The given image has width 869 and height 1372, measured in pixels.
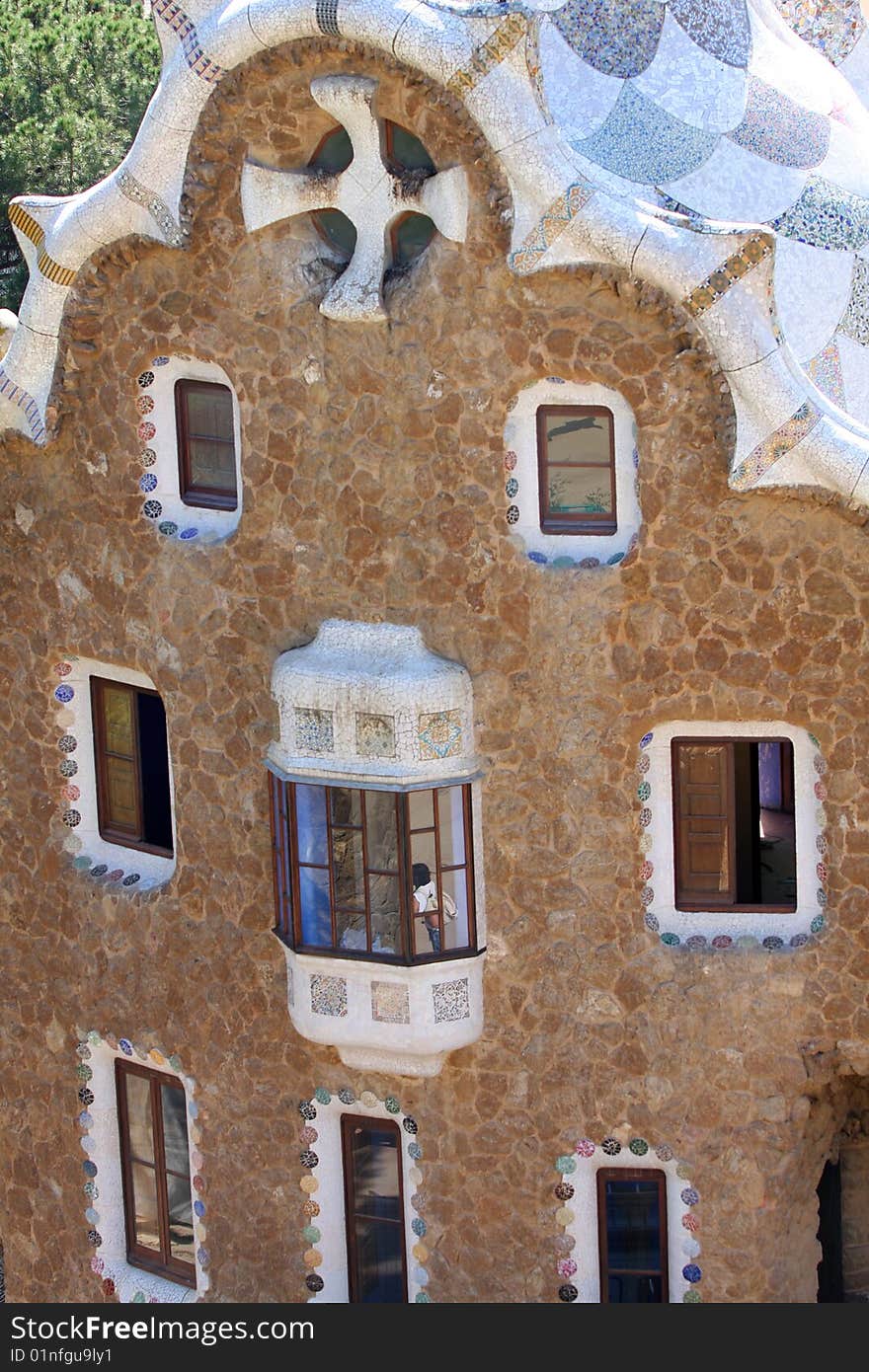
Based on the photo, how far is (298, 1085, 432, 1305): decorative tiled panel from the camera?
14.7 m

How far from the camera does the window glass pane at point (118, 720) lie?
15625mm

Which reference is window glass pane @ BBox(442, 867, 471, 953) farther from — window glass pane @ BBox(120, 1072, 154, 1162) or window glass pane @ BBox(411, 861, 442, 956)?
window glass pane @ BBox(120, 1072, 154, 1162)

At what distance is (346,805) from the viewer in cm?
1398

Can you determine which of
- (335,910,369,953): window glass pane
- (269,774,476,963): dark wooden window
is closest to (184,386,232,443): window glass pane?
(269,774,476,963): dark wooden window

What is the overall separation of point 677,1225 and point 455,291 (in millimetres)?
5733

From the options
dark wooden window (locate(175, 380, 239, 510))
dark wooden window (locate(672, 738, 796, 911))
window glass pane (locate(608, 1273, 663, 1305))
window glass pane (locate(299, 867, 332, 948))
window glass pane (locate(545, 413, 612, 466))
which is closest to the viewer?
window glass pane (locate(545, 413, 612, 466))

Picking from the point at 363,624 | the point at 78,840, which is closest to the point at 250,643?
the point at 363,624

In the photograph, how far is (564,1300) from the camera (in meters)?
14.5

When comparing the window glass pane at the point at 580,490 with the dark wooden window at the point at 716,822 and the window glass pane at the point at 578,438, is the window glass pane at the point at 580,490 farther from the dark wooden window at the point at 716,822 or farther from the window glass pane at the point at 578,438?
the dark wooden window at the point at 716,822

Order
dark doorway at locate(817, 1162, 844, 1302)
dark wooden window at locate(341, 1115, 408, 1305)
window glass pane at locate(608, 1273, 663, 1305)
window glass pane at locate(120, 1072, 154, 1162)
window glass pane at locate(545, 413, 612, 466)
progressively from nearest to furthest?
1. window glass pane at locate(545, 413, 612, 466)
2. window glass pane at locate(608, 1273, 663, 1305)
3. dark wooden window at locate(341, 1115, 408, 1305)
4. dark doorway at locate(817, 1162, 844, 1302)
5. window glass pane at locate(120, 1072, 154, 1162)

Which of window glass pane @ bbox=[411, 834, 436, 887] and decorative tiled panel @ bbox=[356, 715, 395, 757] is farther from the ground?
decorative tiled panel @ bbox=[356, 715, 395, 757]

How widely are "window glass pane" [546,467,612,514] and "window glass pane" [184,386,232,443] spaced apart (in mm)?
2149

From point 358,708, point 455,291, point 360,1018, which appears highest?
point 455,291

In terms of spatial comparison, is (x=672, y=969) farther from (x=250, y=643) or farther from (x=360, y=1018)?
(x=250, y=643)
